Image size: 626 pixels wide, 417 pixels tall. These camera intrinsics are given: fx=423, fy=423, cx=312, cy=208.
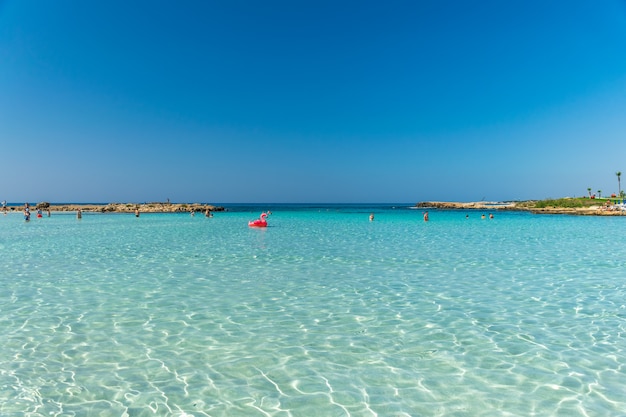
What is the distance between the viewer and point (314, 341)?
825cm

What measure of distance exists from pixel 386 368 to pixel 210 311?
5.19 meters

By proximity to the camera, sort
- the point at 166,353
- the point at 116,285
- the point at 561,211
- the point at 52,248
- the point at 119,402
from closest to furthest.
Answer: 1. the point at 119,402
2. the point at 166,353
3. the point at 116,285
4. the point at 52,248
5. the point at 561,211

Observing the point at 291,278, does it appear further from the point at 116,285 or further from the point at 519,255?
the point at 519,255

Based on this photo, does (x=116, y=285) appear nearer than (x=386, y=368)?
No

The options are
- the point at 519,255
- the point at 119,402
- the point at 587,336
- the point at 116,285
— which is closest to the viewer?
the point at 119,402

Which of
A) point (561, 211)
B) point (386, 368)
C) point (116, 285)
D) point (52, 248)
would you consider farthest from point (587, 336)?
point (561, 211)

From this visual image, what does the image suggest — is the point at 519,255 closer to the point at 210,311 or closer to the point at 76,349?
the point at 210,311

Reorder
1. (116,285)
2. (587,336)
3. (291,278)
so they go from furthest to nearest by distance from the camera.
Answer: (291,278) → (116,285) → (587,336)

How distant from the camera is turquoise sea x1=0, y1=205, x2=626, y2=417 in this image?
5.81 metres

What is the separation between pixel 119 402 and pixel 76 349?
8.63 ft

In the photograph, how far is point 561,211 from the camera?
83.2 m

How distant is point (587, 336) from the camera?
8.39m

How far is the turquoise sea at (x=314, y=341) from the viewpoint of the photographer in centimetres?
581

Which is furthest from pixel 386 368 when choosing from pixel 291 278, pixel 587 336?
pixel 291 278
